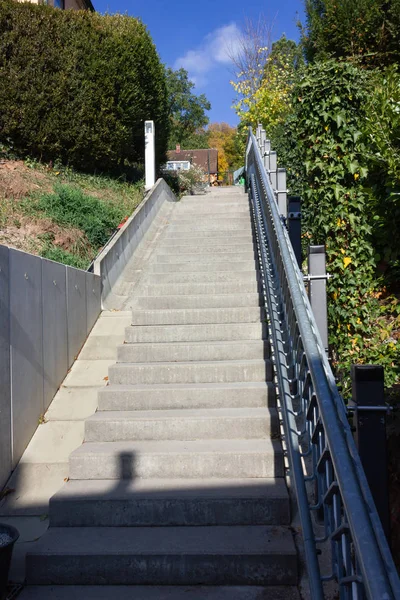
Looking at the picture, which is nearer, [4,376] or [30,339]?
[4,376]

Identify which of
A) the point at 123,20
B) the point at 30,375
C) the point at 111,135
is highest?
the point at 123,20

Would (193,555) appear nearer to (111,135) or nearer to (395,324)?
(395,324)

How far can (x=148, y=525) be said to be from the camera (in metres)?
3.26

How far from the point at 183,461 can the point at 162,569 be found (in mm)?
761

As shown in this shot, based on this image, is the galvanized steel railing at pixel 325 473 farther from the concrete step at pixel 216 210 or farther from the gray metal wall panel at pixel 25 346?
the concrete step at pixel 216 210

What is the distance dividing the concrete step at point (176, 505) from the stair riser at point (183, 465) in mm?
91

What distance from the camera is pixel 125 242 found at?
761 centimetres

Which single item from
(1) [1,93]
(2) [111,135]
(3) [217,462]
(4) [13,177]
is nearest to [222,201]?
(2) [111,135]

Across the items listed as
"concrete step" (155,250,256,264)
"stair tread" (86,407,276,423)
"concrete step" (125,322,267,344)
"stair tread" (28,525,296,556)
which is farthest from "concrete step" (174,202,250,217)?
"stair tread" (28,525,296,556)

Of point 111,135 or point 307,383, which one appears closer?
point 307,383

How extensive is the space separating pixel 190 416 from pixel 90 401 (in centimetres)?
95

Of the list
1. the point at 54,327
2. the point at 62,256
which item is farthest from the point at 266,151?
the point at 54,327

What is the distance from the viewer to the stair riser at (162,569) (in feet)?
9.31

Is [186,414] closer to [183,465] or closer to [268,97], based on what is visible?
[183,465]
